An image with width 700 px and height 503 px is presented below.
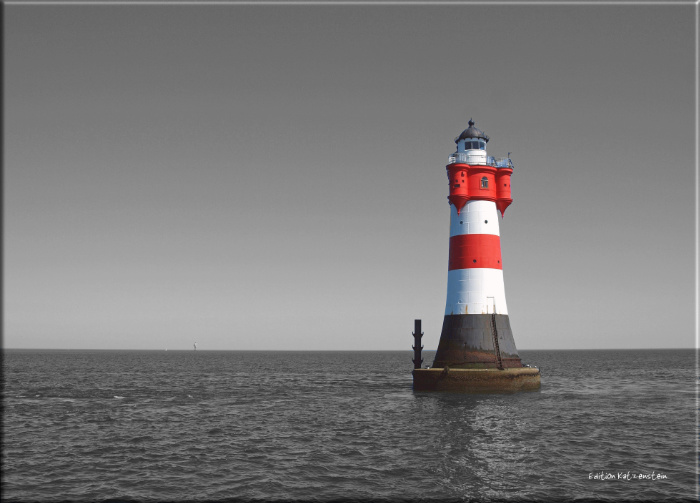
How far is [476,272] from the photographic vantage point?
4084 centimetres

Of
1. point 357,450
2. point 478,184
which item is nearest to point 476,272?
point 478,184

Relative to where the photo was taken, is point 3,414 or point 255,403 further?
point 255,403

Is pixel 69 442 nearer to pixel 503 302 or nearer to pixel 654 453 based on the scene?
pixel 654 453

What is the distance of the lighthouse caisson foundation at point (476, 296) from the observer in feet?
131

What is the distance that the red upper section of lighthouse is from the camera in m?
42.1

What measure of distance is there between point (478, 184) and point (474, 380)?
543 inches

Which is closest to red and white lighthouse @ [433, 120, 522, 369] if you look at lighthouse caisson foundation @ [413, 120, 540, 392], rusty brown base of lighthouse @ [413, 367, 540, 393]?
lighthouse caisson foundation @ [413, 120, 540, 392]

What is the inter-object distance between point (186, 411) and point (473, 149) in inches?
1075

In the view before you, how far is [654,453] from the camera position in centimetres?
2431

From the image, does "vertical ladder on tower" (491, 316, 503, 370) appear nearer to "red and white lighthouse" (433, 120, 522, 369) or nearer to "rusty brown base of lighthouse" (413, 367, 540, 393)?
"red and white lighthouse" (433, 120, 522, 369)

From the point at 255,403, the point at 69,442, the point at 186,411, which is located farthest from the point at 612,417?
the point at 69,442

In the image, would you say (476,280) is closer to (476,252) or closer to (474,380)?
(476,252)

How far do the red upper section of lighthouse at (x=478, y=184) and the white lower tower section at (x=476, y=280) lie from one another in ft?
1.87

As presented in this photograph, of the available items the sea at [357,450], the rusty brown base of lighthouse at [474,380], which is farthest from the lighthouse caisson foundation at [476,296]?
the sea at [357,450]
